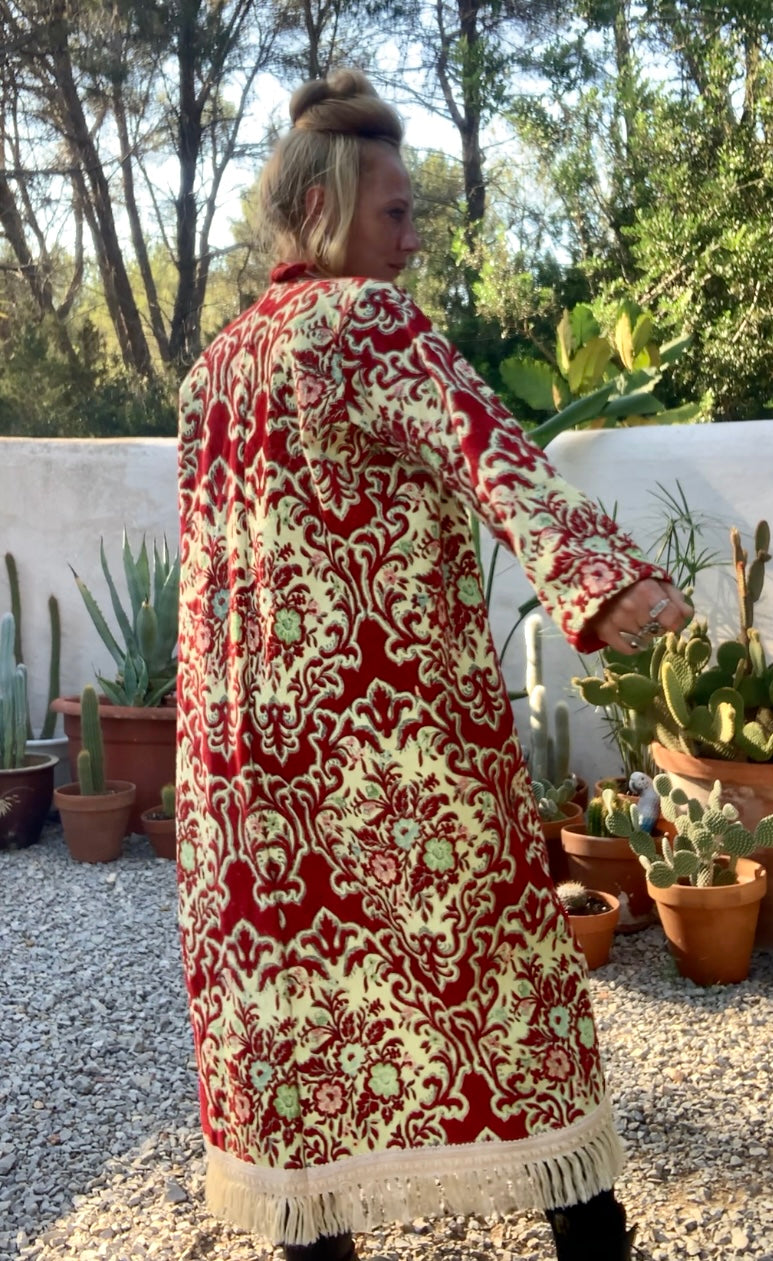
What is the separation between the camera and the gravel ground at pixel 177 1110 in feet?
6.79

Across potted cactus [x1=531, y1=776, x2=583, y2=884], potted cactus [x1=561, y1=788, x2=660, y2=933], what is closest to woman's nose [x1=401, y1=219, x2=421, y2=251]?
potted cactus [x1=561, y1=788, x2=660, y2=933]

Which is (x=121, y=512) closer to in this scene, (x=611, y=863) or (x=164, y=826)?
(x=164, y=826)

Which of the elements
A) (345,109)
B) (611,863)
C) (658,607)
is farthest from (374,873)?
(611,863)

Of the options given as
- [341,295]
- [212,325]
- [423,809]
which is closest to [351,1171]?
[423,809]

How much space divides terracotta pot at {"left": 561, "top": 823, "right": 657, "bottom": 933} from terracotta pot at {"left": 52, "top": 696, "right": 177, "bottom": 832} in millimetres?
1861

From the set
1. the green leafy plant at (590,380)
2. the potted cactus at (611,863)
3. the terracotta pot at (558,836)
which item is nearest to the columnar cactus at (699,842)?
the potted cactus at (611,863)

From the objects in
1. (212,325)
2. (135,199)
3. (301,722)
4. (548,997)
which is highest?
(135,199)

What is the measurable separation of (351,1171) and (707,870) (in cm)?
185

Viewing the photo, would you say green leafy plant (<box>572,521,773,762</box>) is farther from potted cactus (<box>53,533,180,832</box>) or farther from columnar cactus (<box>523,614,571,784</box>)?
potted cactus (<box>53,533,180,832</box>)

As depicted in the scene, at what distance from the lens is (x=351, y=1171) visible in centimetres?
147

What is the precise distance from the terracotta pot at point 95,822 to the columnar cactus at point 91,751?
42 millimetres

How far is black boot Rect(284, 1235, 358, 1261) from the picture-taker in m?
1.64

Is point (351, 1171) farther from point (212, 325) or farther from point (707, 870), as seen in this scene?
point (212, 325)

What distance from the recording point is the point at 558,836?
373 centimetres
